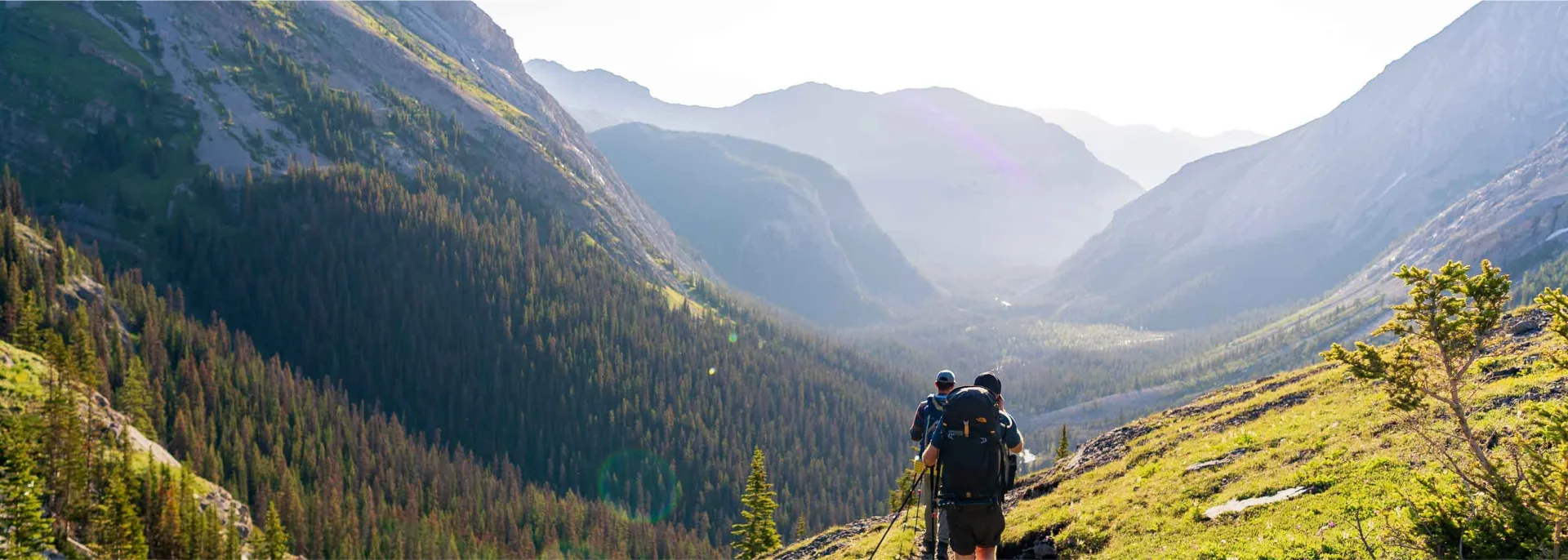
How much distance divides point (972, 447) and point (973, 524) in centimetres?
176

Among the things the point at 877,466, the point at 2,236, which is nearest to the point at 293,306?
the point at 2,236

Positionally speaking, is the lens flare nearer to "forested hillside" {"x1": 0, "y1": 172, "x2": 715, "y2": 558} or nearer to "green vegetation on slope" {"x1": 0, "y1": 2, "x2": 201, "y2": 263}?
"forested hillside" {"x1": 0, "y1": 172, "x2": 715, "y2": 558}

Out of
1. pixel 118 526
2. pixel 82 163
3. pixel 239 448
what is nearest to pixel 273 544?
pixel 118 526

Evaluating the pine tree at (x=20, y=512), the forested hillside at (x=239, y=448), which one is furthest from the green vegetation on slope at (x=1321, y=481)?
the forested hillside at (x=239, y=448)

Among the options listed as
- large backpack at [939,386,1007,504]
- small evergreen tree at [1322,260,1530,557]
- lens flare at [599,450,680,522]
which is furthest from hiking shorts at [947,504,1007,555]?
lens flare at [599,450,680,522]

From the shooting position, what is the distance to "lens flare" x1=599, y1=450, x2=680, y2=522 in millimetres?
168625

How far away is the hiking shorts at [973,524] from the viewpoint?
55.3ft

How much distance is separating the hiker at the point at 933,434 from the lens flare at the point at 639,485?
151806 mm

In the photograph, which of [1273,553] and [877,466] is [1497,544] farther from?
[877,466]

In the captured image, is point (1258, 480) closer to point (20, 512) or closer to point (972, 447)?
point (972, 447)

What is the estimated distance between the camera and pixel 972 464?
16.6 metres

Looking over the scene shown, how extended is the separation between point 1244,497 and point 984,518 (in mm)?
11357

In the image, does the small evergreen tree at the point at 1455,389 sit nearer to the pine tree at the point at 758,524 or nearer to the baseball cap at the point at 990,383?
the baseball cap at the point at 990,383

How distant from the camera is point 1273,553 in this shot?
707 inches
